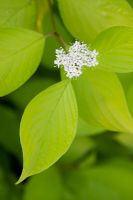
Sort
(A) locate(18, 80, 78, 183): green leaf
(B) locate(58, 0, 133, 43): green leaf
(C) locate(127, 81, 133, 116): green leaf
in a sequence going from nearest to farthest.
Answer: (A) locate(18, 80, 78, 183): green leaf < (B) locate(58, 0, 133, 43): green leaf < (C) locate(127, 81, 133, 116): green leaf

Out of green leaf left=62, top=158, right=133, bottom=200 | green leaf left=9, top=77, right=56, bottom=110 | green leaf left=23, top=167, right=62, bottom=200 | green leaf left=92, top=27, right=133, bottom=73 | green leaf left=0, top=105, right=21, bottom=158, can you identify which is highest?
green leaf left=92, top=27, right=133, bottom=73

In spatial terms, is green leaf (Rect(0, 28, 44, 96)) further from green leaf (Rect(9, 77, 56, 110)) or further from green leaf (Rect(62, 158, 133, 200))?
green leaf (Rect(62, 158, 133, 200))

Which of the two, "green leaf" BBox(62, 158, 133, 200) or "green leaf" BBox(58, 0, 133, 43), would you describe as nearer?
"green leaf" BBox(58, 0, 133, 43)

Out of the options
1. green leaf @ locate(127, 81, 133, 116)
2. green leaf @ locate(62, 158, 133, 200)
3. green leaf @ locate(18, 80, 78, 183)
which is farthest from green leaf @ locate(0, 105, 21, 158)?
green leaf @ locate(18, 80, 78, 183)

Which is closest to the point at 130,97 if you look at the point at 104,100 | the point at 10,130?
the point at 104,100

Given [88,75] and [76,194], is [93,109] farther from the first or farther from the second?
[76,194]

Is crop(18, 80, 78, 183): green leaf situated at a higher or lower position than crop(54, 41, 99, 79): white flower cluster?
lower

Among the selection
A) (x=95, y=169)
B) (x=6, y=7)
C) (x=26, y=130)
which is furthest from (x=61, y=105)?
(x=95, y=169)
